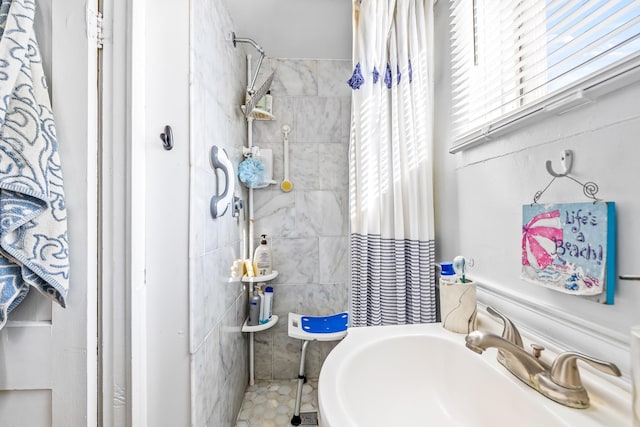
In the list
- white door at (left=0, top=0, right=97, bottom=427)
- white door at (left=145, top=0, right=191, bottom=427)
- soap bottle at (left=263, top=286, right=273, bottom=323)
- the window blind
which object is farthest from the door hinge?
soap bottle at (left=263, top=286, right=273, bottom=323)

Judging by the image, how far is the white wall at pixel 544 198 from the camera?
1.57ft

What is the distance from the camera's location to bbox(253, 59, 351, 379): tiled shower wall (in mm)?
1810

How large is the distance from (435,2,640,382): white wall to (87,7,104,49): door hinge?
3.86 ft

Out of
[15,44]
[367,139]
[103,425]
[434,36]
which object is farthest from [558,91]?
[103,425]

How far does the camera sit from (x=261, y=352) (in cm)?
181

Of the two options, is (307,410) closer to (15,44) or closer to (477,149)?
(477,149)

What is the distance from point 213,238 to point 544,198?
1.16 meters

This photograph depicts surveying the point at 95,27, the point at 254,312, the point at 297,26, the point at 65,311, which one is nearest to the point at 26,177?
the point at 65,311

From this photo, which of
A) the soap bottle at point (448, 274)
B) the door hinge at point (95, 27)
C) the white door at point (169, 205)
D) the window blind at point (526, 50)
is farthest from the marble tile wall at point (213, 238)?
the window blind at point (526, 50)

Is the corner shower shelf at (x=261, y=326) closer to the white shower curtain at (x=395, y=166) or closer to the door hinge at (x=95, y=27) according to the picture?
the white shower curtain at (x=395, y=166)

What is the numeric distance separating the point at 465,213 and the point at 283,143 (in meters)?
1.26

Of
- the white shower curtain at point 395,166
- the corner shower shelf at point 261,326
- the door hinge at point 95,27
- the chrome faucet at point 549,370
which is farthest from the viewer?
the corner shower shelf at point 261,326

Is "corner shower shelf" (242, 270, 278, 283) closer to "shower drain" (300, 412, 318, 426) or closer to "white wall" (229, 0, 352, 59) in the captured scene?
"shower drain" (300, 412, 318, 426)

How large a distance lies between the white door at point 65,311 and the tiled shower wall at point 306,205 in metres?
1.14
